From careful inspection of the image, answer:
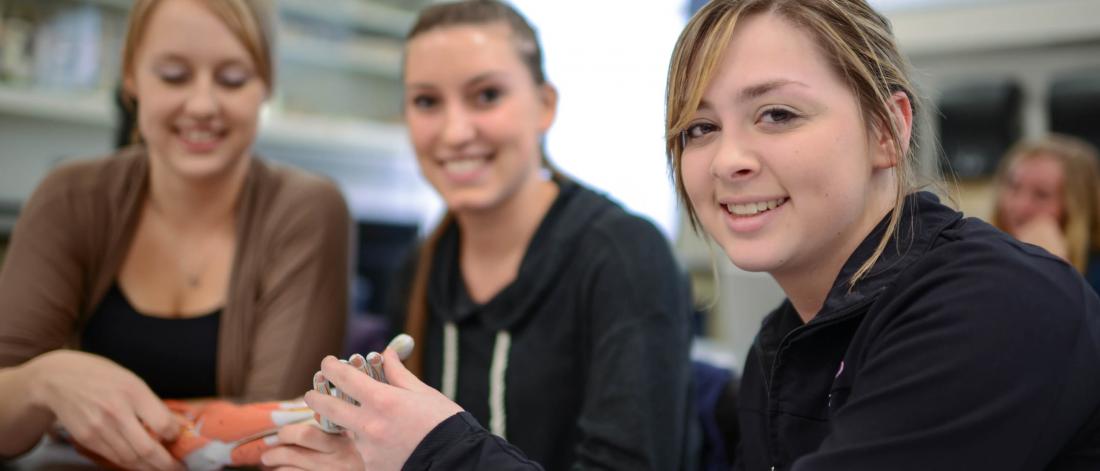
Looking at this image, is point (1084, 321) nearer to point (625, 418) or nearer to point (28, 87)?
point (625, 418)

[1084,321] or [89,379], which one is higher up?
[1084,321]

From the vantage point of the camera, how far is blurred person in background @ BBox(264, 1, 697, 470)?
3.54 ft

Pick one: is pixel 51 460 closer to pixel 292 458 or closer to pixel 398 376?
pixel 292 458

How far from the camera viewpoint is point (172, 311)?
1245 mm

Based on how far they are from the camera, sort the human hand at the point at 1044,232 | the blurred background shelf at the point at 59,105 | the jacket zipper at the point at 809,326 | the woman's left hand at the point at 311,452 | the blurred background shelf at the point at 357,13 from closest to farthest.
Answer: the jacket zipper at the point at 809,326
the woman's left hand at the point at 311,452
the human hand at the point at 1044,232
the blurred background shelf at the point at 59,105
the blurred background shelf at the point at 357,13

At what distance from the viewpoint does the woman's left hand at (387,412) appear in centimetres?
75

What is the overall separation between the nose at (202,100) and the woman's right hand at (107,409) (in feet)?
1.22

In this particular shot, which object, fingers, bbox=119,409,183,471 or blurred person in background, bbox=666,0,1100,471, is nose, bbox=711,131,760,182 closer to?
blurred person in background, bbox=666,0,1100,471

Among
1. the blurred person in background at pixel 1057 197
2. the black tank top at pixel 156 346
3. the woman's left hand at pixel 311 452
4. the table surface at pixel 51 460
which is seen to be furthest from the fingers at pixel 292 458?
the blurred person in background at pixel 1057 197

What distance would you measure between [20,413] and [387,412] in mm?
525

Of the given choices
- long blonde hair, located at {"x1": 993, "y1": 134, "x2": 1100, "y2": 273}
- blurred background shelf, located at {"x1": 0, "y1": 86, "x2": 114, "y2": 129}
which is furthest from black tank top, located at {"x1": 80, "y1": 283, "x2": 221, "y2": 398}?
long blonde hair, located at {"x1": 993, "y1": 134, "x2": 1100, "y2": 273}

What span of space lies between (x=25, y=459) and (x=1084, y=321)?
3.66ft

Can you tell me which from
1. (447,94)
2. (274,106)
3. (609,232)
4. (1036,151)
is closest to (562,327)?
(609,232)

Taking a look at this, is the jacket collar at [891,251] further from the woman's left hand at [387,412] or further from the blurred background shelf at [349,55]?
the blurred background shelf at [349,55]
